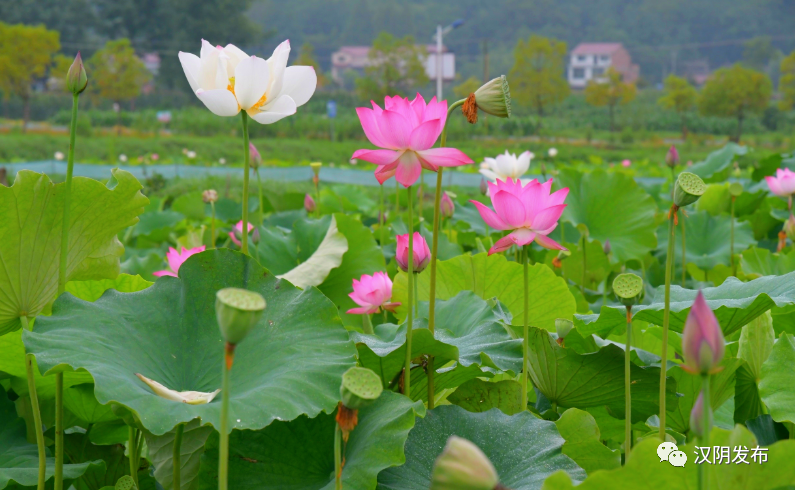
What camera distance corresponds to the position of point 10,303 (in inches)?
22.7

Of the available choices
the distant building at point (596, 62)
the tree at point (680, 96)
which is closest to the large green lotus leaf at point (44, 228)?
the tree at point (680, 96)

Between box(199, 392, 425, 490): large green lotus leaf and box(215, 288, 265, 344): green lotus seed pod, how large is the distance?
0.61ft

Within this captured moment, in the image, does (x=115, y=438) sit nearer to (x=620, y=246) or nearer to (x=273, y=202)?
(x=620, y=246)

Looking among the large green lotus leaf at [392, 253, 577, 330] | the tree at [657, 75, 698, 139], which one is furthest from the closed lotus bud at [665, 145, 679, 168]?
the tree at [657, 75, 698, 139]

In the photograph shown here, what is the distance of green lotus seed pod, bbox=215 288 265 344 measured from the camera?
0.31 metres

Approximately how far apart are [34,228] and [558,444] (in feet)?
1.56

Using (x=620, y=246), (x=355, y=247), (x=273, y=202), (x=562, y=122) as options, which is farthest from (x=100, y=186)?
(x=562, y=122)

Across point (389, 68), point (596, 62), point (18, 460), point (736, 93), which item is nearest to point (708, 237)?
point (18, 460)

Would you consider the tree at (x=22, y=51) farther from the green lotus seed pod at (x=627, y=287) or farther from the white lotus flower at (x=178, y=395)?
the green lotus seed pod at (x=627, y=287)

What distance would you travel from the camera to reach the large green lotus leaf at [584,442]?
0.56 meters

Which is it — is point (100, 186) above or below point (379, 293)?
above

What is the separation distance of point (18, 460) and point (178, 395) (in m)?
0.22

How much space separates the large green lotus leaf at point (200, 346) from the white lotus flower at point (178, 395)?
0.4 inches

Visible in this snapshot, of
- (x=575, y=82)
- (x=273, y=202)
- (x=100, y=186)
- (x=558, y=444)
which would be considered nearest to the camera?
(x=558, y=444)
